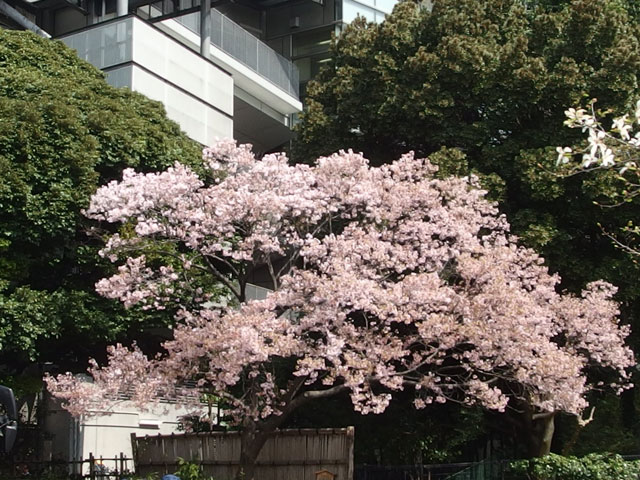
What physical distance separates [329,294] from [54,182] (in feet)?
24.0

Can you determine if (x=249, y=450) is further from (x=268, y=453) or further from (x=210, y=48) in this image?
(x=210, y=48)

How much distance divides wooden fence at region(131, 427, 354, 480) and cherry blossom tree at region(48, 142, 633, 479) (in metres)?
1.14

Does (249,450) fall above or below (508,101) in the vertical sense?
below

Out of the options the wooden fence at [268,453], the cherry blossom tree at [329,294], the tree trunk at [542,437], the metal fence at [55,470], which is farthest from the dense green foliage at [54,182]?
the tree trunk at [542,437]

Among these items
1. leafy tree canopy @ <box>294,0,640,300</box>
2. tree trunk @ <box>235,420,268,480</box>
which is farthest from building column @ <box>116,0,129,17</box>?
tree trunk @ <box>235,420,268,480</box>

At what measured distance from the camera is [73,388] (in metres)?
16.7

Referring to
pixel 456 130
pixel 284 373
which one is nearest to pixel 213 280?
pixel 284 373

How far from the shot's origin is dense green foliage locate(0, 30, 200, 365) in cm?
1956

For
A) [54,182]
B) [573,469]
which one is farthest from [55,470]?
[573,469]

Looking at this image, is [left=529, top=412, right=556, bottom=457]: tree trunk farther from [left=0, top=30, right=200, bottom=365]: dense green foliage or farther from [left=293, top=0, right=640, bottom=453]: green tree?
A: [left=0, top=30, right=200, bottom=365]: dense green foliage

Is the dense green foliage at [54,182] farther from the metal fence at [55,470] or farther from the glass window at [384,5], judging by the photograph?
the glass window at [384,5]

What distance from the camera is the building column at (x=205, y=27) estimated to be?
28.9 metres

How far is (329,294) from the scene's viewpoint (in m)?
15.8

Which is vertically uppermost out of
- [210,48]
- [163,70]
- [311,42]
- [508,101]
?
[311,42]
